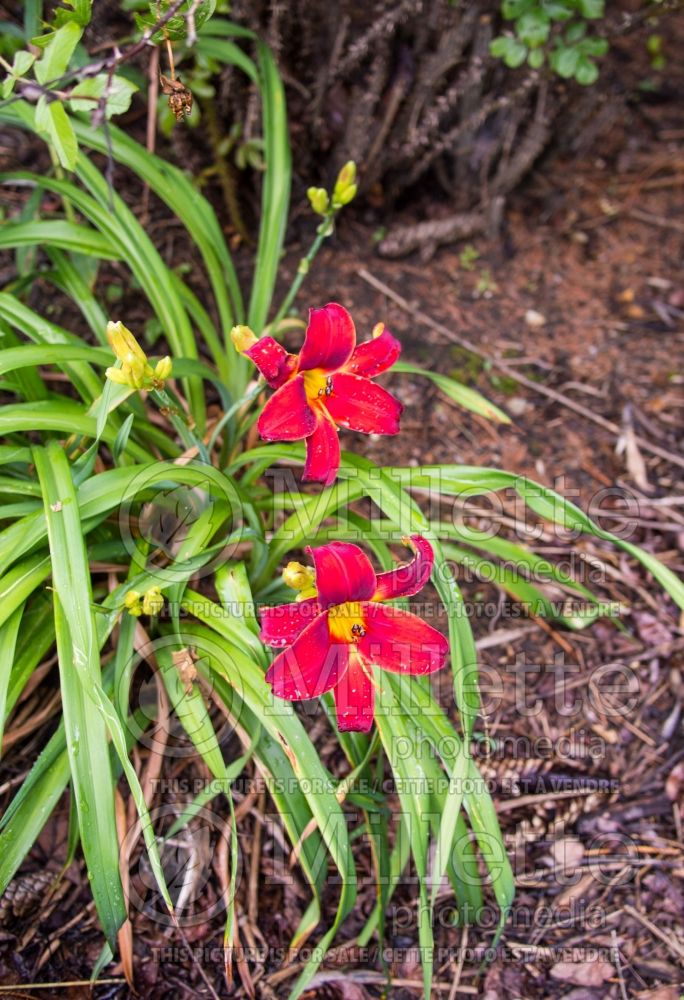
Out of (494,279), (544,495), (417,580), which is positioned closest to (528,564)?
(544,495)

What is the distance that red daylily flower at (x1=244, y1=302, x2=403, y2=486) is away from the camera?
1.50 metres

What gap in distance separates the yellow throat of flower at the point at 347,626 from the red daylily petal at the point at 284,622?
55 mm

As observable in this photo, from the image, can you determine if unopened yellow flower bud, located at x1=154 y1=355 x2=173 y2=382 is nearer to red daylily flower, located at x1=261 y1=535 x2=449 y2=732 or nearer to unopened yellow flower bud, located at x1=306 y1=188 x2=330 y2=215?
red daylily flower, located at x1=261 y1=535 x2=449 y2=732

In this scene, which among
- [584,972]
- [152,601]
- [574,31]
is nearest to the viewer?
[152,601]

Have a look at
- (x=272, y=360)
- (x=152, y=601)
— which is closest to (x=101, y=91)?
(x=272, y=360)

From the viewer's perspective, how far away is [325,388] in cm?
165

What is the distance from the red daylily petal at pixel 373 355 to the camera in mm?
1654

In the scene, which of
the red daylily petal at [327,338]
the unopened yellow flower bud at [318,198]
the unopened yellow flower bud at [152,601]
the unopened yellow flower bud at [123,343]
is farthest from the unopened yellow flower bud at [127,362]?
the unopened yellow flower bud at [318,198]

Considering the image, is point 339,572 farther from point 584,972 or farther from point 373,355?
point 584,972

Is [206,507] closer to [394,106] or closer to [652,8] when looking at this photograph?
[394,106]

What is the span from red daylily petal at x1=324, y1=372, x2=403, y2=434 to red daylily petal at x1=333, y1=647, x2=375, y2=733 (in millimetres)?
480

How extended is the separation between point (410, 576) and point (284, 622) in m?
0.24

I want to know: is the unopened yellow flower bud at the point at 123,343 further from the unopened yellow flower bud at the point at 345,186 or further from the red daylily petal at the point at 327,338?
the unopened yellow flower bud at the point at 345,186

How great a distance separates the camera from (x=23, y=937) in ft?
5.59
